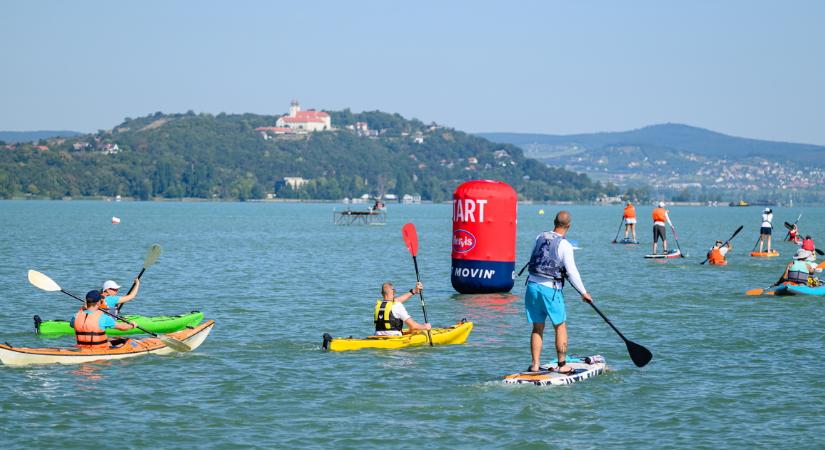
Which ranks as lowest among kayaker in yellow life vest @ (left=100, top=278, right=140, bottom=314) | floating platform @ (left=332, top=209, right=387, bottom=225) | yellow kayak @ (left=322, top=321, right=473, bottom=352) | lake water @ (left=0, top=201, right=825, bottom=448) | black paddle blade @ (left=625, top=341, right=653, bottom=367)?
floating platform @ (left=332, top=209, right=387, bottom=225)

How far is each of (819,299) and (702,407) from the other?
1494 cm

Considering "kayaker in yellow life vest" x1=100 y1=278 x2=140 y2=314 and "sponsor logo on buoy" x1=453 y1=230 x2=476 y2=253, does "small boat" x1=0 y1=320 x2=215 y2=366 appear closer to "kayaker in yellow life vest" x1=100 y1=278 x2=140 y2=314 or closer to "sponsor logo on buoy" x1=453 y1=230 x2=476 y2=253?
"kayaker in yellow life vest" x1=100 y1=278 x2=140 y2=314

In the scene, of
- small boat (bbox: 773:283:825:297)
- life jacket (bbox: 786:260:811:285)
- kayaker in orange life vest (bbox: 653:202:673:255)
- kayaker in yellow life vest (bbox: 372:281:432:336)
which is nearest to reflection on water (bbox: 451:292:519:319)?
kayaker in yellow life vest (bbox: 372:281:432:336)

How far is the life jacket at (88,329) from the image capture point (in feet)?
62.2

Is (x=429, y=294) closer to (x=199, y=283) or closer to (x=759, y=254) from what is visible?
(x=199, y=283)

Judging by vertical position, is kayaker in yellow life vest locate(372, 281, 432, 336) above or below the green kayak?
above

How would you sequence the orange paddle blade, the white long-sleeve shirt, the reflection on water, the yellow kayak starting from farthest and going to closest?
the reflection on water < the orange paddle blade < the yellow kayak < the white long-sleeve shirt

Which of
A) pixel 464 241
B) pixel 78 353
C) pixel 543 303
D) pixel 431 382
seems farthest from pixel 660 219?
pixel 78 353

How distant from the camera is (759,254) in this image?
159 ft

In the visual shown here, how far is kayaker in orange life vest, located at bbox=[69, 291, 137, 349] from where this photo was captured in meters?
19.0

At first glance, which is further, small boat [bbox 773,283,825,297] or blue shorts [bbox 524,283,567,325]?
small boat [bbox 773,283,825,297]

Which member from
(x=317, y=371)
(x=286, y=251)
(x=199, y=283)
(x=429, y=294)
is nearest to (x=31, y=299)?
(x=199, y=283)

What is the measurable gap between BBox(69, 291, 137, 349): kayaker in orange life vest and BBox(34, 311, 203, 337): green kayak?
3346 mm

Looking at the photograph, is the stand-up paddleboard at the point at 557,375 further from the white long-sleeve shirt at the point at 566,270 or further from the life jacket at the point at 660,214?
the life jacket at the point at 660,214
